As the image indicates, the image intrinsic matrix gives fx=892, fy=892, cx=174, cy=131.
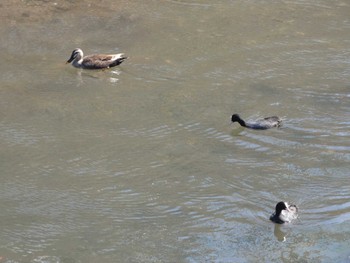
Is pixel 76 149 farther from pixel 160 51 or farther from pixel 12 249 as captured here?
pixel 160 51

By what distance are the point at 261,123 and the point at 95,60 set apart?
147 inches

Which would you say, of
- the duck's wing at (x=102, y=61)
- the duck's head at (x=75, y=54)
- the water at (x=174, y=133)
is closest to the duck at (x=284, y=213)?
the water at (x=174, y=133)

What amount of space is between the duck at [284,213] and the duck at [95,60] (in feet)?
18.4

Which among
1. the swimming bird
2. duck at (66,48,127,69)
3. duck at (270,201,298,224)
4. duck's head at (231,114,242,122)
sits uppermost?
duck at (66,48,127,69)

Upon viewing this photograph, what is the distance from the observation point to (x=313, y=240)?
9.99m

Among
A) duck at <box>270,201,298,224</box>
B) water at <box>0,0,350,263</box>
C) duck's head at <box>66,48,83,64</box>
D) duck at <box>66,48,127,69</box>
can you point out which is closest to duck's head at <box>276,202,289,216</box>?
duck at <box>270,201,298,224</box>

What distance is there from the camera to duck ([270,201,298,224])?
10.0 meters

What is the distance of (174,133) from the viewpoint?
12781mm

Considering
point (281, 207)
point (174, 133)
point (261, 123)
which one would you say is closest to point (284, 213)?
point (281, 207)

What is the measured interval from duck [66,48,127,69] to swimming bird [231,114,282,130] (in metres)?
3.06

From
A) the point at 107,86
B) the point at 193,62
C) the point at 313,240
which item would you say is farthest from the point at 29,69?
the point at 313,240

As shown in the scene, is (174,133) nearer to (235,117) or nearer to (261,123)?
(235,117)

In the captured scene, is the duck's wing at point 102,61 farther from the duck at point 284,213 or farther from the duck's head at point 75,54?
the duck at point 284,213

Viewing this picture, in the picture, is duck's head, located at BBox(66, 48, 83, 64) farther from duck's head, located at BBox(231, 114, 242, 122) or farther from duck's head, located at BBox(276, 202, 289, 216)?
duck's head, located at BBox(276, 202, 289, 216)
